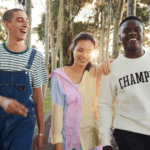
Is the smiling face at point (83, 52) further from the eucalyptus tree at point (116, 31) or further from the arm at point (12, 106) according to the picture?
the eucalyptus tree at point (116, 31)

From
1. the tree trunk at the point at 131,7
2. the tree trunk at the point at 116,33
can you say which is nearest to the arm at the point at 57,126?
the tree trunk at the point at 131,7

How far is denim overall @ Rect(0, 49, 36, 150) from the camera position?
231 cm

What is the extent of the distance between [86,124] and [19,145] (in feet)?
2.54

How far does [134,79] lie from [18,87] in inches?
48.6

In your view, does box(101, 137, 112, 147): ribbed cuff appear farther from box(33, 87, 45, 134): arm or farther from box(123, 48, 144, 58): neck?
box(123, 48, 144, 58): neck

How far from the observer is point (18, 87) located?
2434 mm

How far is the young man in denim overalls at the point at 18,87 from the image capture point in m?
2.30

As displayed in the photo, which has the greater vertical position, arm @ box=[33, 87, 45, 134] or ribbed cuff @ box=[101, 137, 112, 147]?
arm @ box=[33, 87, 45, 134]

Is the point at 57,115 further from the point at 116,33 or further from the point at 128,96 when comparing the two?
the point at 116,33

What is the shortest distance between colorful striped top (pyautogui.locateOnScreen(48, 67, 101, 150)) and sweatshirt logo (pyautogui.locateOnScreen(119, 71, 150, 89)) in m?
0.49

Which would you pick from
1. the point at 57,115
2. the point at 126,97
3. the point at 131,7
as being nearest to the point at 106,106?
the point at 126,97

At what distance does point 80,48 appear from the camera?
9.34 feet

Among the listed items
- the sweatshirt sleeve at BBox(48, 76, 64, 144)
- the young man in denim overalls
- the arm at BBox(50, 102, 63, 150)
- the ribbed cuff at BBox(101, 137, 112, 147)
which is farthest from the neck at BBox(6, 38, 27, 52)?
the ribbed cuff at BBox(101, 137, 112, 147)

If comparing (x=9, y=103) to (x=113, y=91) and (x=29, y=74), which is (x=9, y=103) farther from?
(x=113, y=91)
